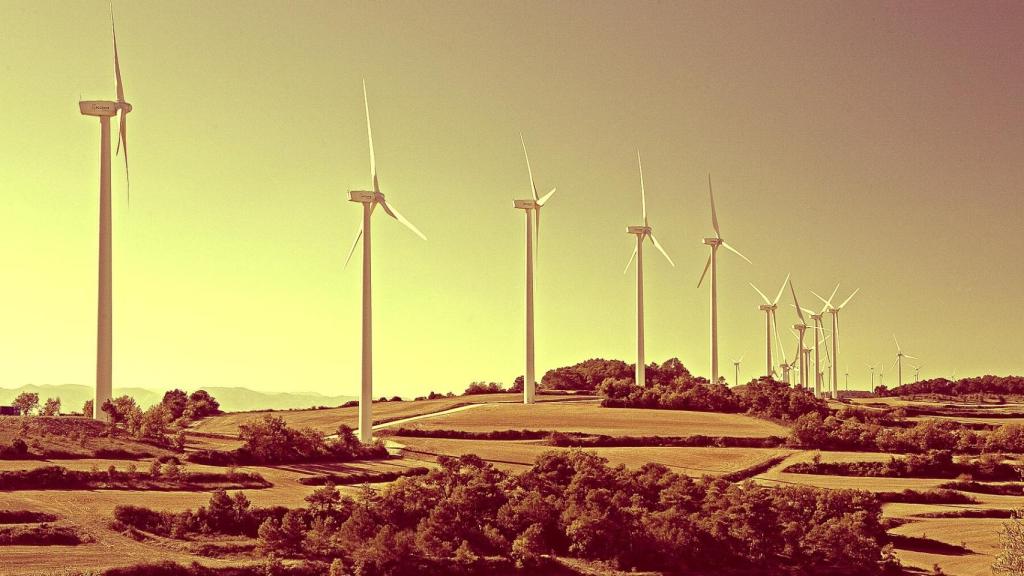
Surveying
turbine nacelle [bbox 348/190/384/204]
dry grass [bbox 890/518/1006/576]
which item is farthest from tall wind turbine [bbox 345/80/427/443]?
dry grass [bbox 890/518/1006/576]

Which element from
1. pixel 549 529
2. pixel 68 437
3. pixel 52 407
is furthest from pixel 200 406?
pixel 549 529

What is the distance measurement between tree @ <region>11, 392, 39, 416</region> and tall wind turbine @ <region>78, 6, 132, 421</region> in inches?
1471

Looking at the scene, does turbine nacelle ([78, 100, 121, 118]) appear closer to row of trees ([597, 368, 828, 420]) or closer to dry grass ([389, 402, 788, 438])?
dry grass ([389, 402, 788, 438])

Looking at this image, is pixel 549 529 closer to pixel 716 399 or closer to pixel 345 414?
pixel 345 414

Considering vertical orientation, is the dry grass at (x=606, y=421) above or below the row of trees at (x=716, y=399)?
below

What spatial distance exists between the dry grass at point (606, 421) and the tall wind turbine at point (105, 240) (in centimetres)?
3883

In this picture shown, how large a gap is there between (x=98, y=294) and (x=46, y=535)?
138 feet

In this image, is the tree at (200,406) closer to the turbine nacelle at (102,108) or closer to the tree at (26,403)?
the tree at (26,403)

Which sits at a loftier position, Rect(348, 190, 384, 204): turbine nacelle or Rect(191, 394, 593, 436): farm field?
Rect(348, 190, 384, 204): turbine nacelle

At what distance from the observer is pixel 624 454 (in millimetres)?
119750

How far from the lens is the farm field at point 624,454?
114 metres

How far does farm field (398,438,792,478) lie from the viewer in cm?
11356

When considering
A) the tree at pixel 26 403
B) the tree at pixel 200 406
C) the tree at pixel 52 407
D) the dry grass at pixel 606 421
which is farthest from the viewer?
the tree at pixel 200 406

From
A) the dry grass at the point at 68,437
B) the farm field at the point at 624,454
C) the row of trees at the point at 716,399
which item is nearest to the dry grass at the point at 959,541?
the farm field at the point at 624,454
